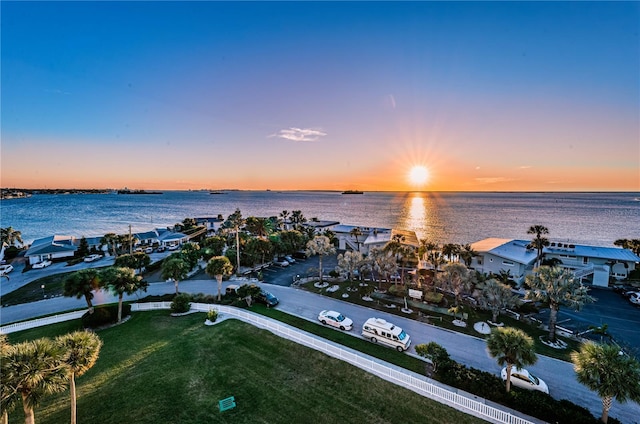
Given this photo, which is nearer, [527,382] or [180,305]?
[527,382]

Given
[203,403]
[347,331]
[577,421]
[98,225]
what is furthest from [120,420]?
[98,225]

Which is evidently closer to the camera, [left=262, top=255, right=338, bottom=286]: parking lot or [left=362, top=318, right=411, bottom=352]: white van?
[left=362, top=318, right=411, bottom=352]: white van

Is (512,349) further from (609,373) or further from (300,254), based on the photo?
(300,254)

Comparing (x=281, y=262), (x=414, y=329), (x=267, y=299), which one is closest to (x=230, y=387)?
(x=267, y=299)

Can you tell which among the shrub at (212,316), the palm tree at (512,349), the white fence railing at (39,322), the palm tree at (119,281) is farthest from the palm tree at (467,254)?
the white fence railing at (39,322)

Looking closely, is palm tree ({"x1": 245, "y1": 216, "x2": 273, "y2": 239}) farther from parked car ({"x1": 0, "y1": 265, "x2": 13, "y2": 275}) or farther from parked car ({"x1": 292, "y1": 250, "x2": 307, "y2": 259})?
parked car ({"x1": 0, "y1": 265, "x2": 13, "y2": 275})

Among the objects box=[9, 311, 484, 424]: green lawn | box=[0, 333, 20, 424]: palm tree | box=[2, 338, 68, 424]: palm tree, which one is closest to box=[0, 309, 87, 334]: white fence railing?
box=[9, 311, 484, 424]: green lawn
